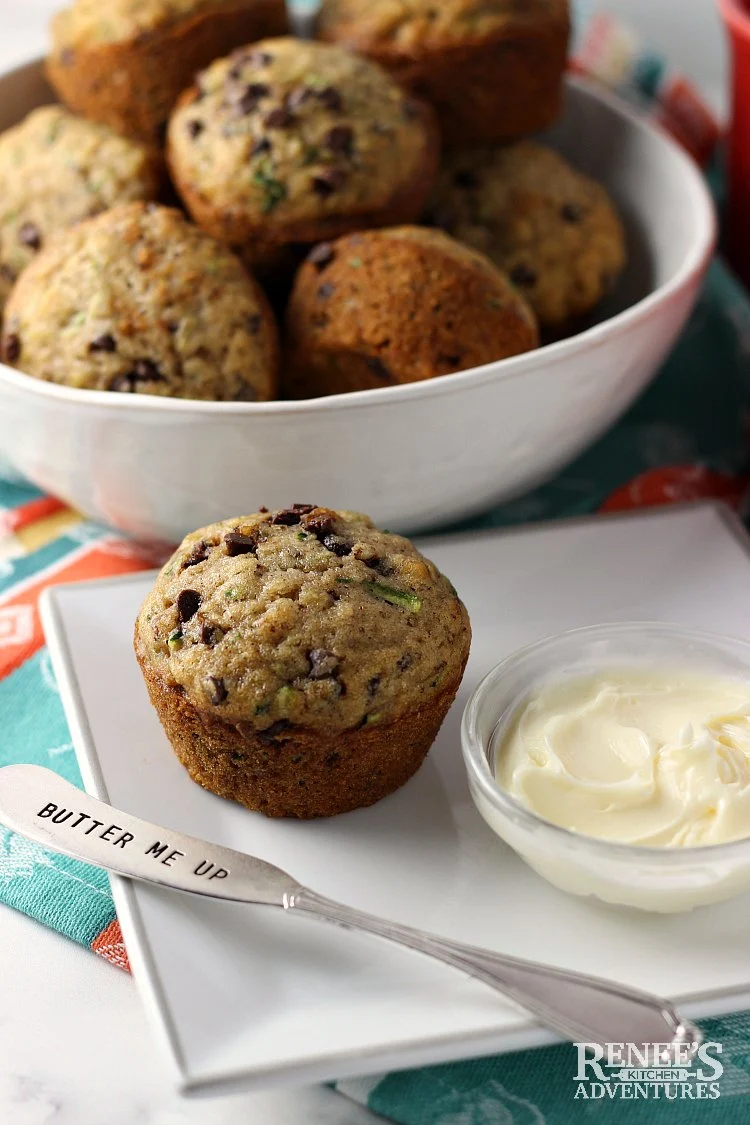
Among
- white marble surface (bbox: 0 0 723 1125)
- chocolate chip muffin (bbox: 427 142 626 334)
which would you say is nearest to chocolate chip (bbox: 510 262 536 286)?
chocolate chip muffin (bbox: 427 142 626 334)

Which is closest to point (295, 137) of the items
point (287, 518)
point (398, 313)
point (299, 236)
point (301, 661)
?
point (299, 236)

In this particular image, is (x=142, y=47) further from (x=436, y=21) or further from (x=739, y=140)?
(x=739, y=140)

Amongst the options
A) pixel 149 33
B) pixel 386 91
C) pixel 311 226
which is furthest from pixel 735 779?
pixel 149 33

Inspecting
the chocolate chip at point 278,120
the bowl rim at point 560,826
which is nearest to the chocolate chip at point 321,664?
the bowl rim at point 560,826

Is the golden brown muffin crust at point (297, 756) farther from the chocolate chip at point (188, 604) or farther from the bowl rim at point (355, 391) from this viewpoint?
the bowl rim at point (355, 391)

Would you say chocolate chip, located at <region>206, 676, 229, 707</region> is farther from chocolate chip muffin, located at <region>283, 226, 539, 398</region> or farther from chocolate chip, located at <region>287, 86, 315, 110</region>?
chocolate chip, located at <region>287, 86, 315, 110</region>
